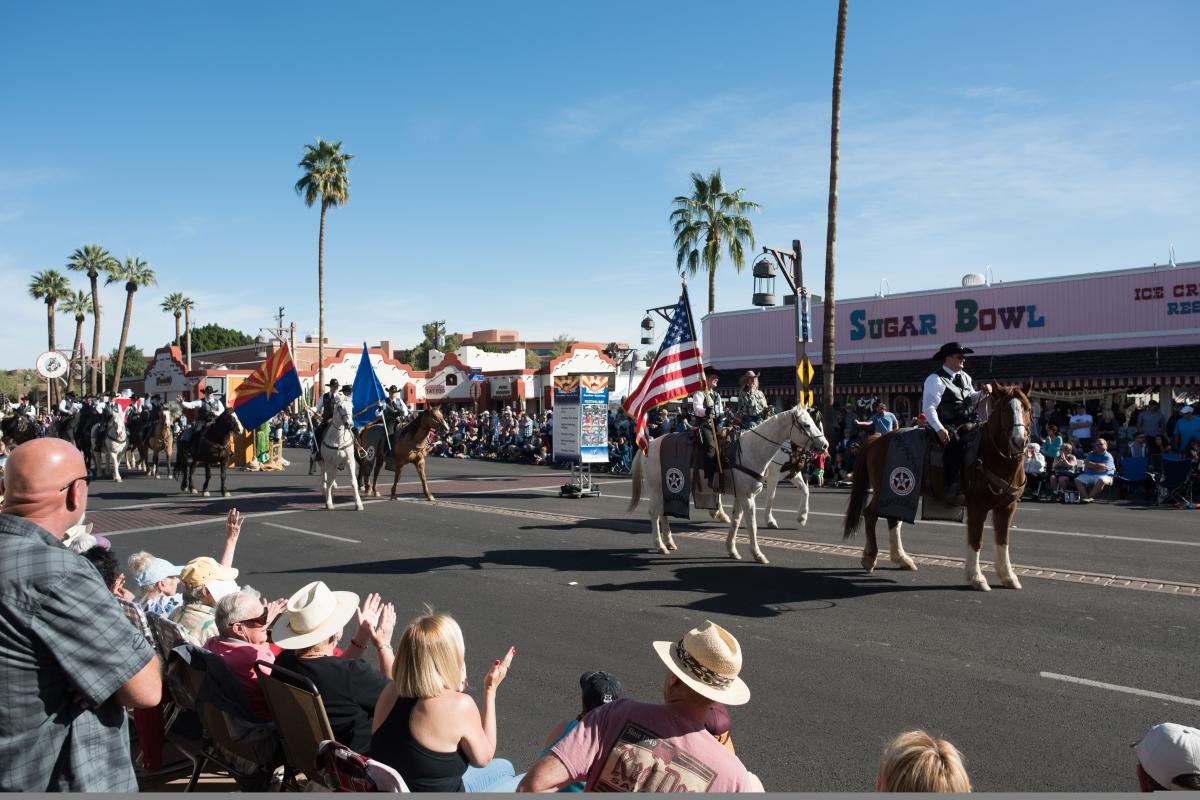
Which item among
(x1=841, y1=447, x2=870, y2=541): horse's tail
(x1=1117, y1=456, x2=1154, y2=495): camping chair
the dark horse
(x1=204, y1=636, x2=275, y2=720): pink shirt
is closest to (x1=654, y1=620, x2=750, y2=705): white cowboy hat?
(x1=204, y1=636, x2=275, y2=720): pink shirt

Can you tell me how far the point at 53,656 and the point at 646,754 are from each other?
80.6 inches

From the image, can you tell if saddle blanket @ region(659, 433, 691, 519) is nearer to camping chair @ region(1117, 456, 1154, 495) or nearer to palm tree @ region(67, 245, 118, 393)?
camping chair @ region(1117, 456, 1154, 495)

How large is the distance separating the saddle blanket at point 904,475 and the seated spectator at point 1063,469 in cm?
990

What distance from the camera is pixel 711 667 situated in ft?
10.8

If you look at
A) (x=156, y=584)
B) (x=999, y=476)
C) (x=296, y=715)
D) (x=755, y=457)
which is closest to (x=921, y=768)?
(x=296, y=715)

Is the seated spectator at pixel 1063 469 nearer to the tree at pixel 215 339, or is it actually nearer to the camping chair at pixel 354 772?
the camping chair at pixel 354 772

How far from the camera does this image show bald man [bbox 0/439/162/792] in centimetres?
257

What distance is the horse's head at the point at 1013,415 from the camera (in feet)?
29.7

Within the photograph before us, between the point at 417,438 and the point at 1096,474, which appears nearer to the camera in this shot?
the point at 1096,474

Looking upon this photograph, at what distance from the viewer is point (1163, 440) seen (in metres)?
18.2

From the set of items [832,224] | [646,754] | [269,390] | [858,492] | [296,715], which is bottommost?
[296,715]

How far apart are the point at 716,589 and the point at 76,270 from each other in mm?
69608

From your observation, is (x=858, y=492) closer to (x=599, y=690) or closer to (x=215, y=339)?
(x=599, y=690)

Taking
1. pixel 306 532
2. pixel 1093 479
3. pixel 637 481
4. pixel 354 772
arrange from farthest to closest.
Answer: pixel 1093 479 < pixel 306 532 < pixel 637 481 < pixel 354 772
